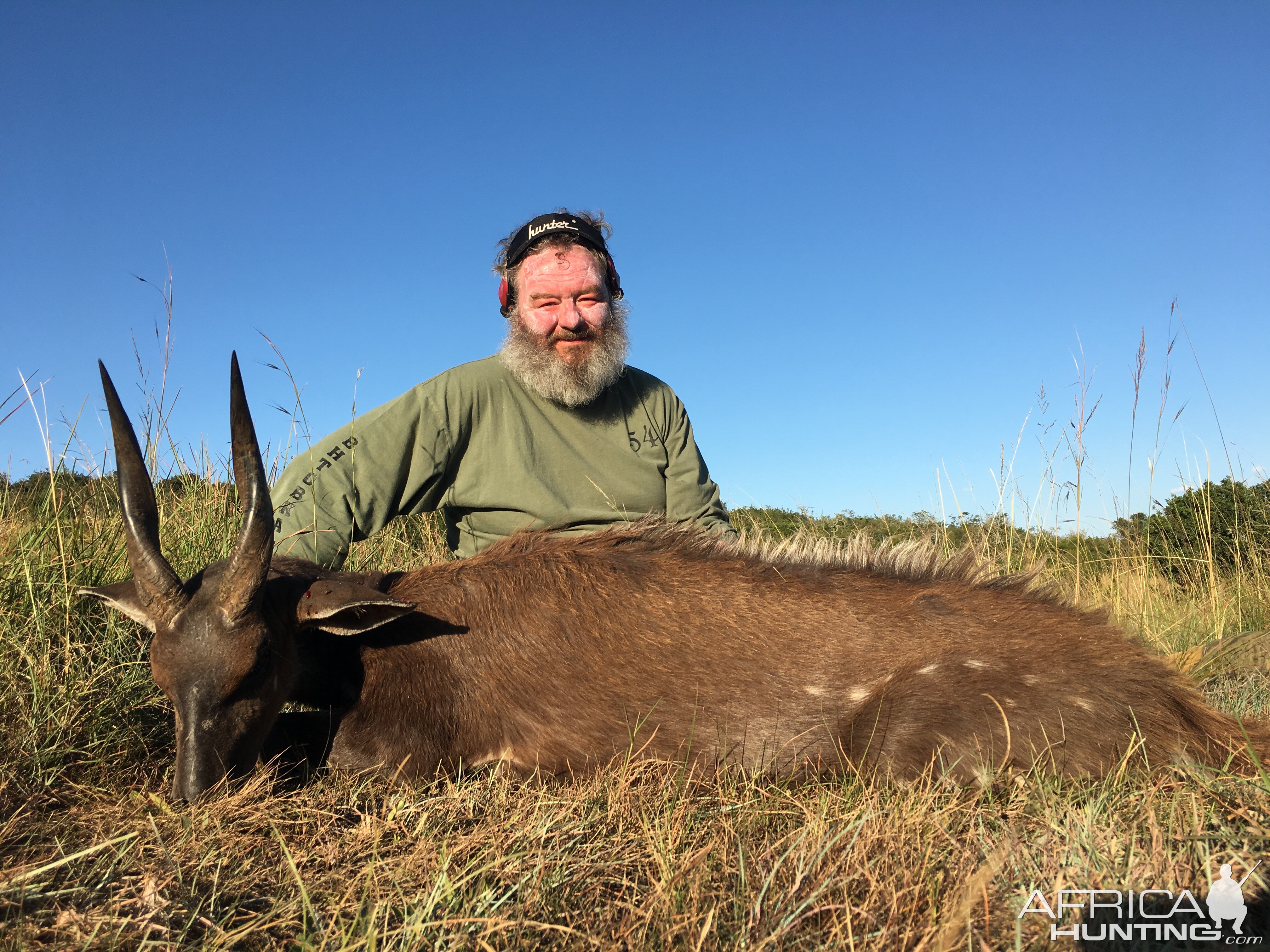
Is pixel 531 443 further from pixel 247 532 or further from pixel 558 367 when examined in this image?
pixel 247 532

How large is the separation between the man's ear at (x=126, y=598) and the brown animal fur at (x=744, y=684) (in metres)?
0.52

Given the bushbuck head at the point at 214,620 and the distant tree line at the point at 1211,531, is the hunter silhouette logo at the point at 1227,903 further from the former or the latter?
the distant tree line at the point at 1211,531

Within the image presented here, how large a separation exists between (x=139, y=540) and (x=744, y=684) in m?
2.16

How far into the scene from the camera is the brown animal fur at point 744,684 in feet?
9.52

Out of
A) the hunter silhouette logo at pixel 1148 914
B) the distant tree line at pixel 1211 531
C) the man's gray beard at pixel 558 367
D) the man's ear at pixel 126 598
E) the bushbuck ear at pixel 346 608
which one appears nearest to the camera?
the hunter silhouette logo at pixel 1148 914

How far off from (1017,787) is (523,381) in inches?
137

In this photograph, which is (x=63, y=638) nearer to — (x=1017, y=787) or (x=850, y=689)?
(x=850, y=689)

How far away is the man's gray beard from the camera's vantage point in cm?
496

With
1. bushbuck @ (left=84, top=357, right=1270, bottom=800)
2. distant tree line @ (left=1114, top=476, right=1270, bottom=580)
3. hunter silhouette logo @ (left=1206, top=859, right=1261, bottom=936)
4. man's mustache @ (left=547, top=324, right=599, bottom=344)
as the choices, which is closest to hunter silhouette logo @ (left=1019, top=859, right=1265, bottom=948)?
hunter silhouette logo @ (left=1206, top=859, right=1261, bottom=936)

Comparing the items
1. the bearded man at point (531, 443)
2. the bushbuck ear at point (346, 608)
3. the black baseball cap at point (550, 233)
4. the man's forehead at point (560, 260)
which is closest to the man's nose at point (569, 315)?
the bearded man at point (531, 443)

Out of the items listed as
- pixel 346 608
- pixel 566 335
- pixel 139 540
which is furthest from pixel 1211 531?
pixel 139 540

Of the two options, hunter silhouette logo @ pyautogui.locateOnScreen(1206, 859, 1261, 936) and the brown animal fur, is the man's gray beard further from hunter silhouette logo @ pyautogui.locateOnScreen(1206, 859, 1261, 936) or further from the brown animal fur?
hunter silhouette logo @ pyautogui.locateOnScreen(1206, 859, 1261, 936)

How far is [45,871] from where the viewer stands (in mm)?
1813

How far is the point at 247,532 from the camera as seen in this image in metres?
2.62
